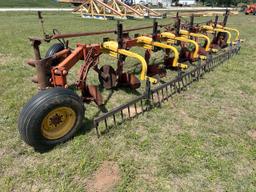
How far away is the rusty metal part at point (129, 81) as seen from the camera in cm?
505

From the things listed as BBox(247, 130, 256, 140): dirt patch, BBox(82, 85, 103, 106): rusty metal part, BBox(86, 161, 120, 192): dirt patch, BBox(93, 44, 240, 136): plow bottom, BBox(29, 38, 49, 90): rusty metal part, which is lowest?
BBox(247, 130, 256, 140): dirt patch

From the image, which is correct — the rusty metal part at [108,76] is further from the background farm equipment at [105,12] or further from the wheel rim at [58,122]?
the background farm equipment at [105,12]

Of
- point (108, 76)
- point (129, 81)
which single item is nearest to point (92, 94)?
point (108, 76)

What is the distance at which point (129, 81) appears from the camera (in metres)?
5.21

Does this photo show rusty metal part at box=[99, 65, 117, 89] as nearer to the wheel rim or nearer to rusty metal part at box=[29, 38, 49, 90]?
rusty metal part at box=[29, 38, 49, 90]

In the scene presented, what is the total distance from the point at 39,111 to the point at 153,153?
5.79ft

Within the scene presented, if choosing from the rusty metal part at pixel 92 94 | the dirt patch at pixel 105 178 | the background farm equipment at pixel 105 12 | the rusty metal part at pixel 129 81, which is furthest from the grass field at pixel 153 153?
the background farm equipment at pixel 105 12

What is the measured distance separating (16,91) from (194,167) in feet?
14.0

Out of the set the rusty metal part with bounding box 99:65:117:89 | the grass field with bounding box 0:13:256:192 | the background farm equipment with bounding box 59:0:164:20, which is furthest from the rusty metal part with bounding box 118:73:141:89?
the background farm equipment with bounding box 59:0:164:20

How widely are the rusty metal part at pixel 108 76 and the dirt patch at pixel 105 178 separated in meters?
2.38

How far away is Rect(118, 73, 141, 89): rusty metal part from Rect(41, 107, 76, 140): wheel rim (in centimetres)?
195

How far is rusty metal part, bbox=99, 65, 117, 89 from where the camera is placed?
203 inches

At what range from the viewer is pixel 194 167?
10.5ft

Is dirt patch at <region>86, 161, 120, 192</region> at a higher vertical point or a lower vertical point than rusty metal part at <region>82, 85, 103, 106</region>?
lower
